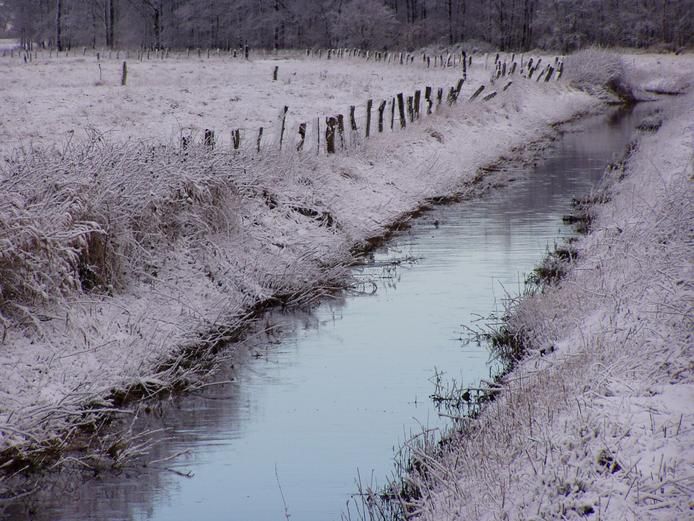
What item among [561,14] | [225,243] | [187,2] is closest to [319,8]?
[187,2]

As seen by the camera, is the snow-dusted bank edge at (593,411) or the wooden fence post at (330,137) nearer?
the snow-dusted bank edge at (593,411)

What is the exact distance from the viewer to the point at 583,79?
128 ft

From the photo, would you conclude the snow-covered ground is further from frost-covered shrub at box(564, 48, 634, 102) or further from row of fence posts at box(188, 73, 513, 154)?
frost-covered shrub at box(564, 48, 634, 102)

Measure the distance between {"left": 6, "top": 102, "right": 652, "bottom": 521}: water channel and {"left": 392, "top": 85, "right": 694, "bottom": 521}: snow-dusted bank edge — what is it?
0.71m

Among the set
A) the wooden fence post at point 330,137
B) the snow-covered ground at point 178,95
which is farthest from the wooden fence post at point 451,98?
the wooden fence post at point 330,137

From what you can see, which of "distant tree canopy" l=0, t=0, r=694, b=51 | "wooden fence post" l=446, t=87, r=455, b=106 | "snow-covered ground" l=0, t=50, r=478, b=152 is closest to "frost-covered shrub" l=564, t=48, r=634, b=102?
"snow-covered ground" l=0, t=50, r=478, b=152

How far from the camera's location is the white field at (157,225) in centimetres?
828

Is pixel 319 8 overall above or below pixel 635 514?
above

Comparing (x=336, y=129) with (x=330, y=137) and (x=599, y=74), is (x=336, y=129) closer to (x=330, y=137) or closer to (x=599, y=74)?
(x=330, y=137)

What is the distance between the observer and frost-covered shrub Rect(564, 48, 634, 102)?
38844mm

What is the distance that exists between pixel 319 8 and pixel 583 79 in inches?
1395

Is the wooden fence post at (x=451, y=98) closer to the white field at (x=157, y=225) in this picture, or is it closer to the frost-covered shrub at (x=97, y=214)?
the white field at (x=157, y=225)

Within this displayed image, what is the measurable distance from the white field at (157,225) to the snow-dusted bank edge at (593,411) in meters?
0.58

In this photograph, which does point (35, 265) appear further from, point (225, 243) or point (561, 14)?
point (561, 14)
